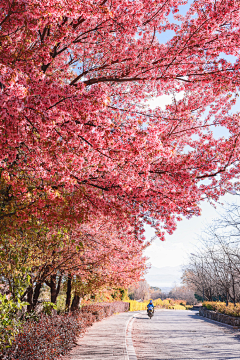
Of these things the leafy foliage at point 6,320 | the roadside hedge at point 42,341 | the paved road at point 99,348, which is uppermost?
the leafy foliage at point 6,320

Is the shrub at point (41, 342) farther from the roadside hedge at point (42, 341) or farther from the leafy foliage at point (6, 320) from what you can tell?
the leafy foliage at point (6, 320)

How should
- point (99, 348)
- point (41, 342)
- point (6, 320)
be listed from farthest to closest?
point (99, 348), point (41, 342), point (6, 320)

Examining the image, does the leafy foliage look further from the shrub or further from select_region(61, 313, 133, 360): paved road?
select_region(61, 313, 133, 360): paved road

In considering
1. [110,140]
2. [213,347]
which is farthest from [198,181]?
[213,347]

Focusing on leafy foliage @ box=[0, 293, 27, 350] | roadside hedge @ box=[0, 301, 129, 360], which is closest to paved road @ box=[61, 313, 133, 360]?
roadside hedge @ box=[0, 301, 129, 360]

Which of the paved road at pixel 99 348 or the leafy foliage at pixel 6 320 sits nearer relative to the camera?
the leafy foliage at pixel 6 320

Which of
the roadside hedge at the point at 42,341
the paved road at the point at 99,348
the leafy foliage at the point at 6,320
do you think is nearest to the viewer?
the leafy foliage at the point at 6,320

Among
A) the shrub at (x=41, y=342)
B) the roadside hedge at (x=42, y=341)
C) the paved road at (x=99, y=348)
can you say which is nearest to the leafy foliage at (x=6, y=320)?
the roadside hedge at (x=42, y=341)

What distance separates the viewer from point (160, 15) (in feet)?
21.6

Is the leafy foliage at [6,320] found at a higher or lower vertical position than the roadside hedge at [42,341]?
higher

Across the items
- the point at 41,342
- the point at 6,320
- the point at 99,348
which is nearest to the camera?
the point at 6,320

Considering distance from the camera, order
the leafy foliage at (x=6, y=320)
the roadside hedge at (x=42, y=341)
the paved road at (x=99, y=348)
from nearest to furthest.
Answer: the leafy foliage at (x=6, y=320)
the roadside hedge at (x=42, y=341)
the paved road at (x=99, y=348)

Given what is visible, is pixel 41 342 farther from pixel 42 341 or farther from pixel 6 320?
pixel 6 320

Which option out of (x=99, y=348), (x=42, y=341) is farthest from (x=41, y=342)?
(x=99, y=348)
